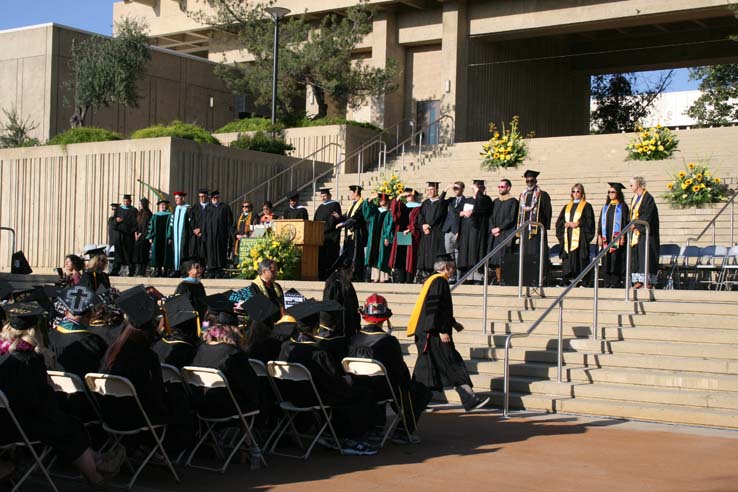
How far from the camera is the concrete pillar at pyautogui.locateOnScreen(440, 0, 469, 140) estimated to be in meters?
28.3

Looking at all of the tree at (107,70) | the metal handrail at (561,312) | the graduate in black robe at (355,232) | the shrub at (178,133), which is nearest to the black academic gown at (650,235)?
the metal handrail at (561,312)

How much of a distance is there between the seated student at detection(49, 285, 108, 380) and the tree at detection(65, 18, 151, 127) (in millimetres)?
19794

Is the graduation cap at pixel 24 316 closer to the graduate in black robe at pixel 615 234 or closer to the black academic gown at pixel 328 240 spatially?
the graduate in black robe at pixel 615 234

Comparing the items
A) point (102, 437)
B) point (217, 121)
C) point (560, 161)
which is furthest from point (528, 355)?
point (217, 121)

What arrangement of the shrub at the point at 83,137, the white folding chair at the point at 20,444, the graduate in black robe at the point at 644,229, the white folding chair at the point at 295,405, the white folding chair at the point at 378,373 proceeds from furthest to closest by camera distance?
the shrub at the point at 83,137 → the graduate in black robe at the point at 644,229 → the white folding chair at the point at 378,373 → the white folding chair at the point at 295,405 → the white folding chair at the point at 20,444

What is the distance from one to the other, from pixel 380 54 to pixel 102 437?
942 inches

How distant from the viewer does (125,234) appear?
715 inches

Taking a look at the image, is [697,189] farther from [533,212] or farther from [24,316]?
[24,316]

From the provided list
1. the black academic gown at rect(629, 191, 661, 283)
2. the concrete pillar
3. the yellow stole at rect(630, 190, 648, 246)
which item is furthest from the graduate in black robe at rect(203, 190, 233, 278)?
the concrete pillar

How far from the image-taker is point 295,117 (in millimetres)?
29656

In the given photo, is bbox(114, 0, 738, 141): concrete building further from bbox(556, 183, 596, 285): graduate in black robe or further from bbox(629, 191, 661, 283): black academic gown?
bbox(629, 191, 661, 283): black academic gown

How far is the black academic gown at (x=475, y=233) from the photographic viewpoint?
49.0 ft

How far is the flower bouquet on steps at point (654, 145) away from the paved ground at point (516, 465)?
39.8 feet

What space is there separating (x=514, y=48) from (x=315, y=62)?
7.17 m
